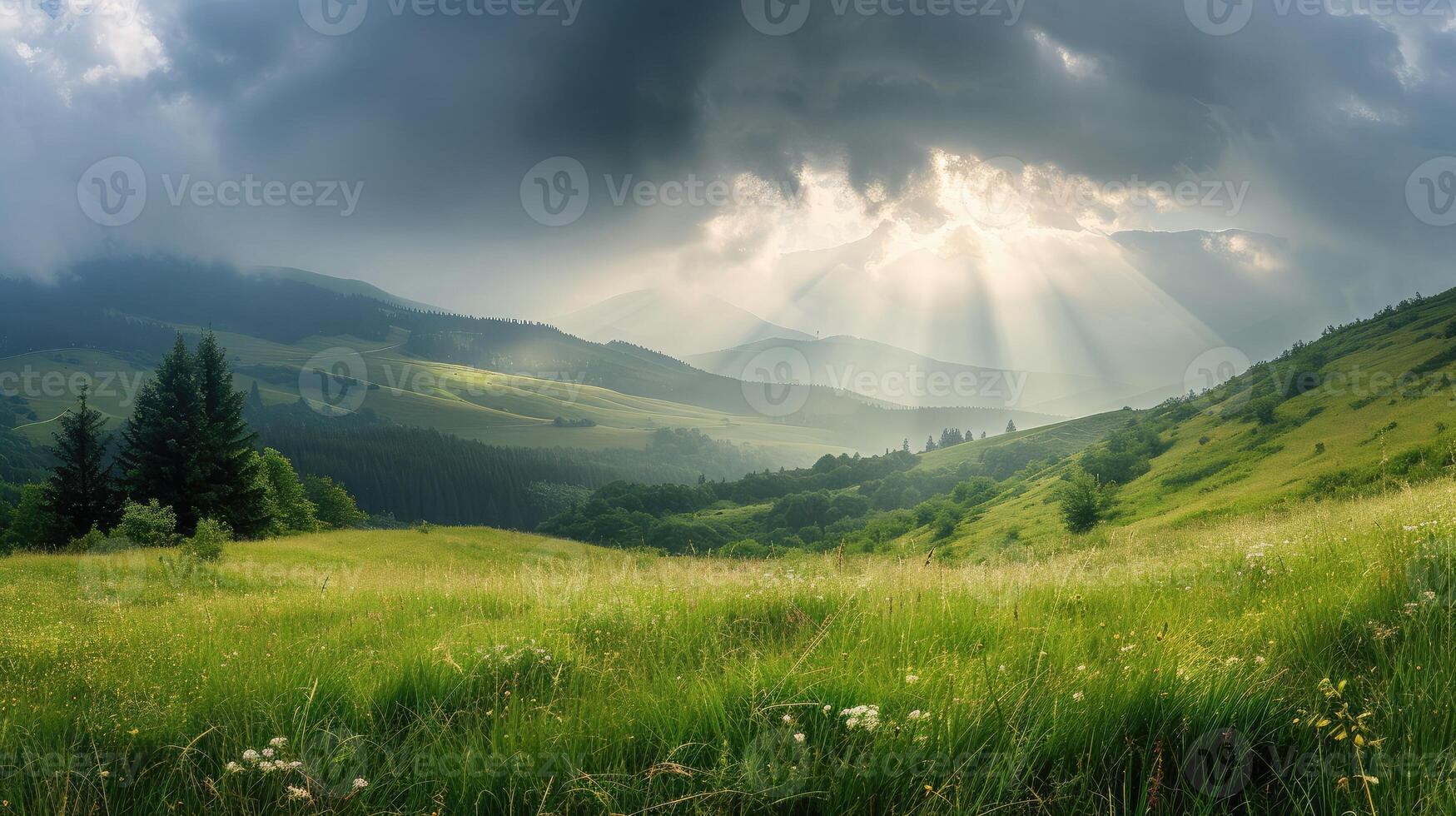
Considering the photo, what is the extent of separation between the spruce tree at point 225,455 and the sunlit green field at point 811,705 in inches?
2181

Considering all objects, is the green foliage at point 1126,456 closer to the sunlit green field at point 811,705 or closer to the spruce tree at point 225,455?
the spruce tree at point 225,455

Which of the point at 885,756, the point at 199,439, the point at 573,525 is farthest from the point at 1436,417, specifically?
the point at 573,525

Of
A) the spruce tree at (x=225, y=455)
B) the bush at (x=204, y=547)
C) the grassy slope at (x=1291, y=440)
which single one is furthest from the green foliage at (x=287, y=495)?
the grassy slope at (x=1291, y=440)

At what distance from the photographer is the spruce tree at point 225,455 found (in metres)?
51.5

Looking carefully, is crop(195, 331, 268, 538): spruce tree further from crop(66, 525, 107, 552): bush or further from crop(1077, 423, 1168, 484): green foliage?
crop(1077, 423, 1168, 484): green foliage

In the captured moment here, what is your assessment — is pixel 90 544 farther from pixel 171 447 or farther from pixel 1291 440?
pixel 1291 440

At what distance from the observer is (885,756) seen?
3.00 metres

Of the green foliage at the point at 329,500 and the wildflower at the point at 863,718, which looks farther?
the green foliage at the point at 329,500

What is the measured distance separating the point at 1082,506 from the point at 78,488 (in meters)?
90.5

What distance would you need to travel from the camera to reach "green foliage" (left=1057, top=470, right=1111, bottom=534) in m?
65.1

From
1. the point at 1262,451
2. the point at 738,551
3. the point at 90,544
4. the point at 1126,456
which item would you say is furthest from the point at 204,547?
the point at 1126,456

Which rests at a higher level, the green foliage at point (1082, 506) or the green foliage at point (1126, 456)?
the green foliage at point (1126, 456)

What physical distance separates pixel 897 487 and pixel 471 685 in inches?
7524

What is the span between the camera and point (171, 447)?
5109 centimetres
